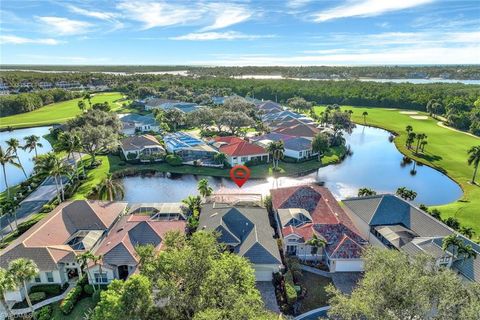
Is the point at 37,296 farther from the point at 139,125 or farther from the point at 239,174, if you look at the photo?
the point at 139,125

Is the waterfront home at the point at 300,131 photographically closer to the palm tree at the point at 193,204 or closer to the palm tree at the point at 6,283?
the palm tree at the point at 193,204

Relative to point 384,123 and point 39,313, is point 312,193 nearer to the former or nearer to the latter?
point 39,313

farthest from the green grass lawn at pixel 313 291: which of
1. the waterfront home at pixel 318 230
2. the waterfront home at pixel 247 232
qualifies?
the waterfront home at pixel 247 232

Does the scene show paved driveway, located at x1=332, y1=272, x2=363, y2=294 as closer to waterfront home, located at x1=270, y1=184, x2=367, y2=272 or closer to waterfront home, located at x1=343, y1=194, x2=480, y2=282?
waterfront home, located at x1=270, y1=184, x2=367, y2=272

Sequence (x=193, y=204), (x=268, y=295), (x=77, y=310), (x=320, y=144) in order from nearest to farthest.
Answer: (x=77, y=310) → (x=268, y=295) → (x=193, y=204) → (x=320, y=144)

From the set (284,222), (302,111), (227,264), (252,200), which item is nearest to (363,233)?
(284,222)

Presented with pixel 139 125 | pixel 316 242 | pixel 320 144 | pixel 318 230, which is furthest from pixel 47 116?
pixel 316 242

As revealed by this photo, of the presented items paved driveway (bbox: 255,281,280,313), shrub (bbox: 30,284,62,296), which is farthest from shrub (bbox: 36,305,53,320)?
paved driveway (bbox: 255,281,280,313)
